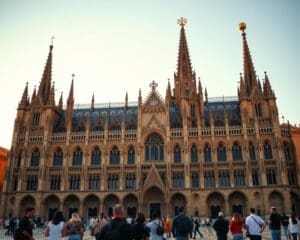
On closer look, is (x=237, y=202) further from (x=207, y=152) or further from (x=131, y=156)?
(x=131, y=156)

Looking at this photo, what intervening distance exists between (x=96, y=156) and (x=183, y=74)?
23.7 m

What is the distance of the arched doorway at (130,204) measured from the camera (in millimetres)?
48781

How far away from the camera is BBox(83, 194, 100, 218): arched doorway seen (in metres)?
49.5

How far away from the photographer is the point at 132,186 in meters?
49.4

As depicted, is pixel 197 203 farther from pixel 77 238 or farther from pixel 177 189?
pixel 77 238

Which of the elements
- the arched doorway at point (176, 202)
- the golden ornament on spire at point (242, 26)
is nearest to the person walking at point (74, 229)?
the arched doorway at point (176, 202)

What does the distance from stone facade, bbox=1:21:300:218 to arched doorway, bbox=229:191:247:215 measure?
149 millimetres

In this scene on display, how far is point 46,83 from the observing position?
6141 cm

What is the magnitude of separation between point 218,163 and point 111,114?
77.4 feet

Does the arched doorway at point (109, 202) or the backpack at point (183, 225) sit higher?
the arched doorway at point (109, 202)

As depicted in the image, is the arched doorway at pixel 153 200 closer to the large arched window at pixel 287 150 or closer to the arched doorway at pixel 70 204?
the arched doorway at pixel 70 204

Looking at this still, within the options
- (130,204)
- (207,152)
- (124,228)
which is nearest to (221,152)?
(207,152)

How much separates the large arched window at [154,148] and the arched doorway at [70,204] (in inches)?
528

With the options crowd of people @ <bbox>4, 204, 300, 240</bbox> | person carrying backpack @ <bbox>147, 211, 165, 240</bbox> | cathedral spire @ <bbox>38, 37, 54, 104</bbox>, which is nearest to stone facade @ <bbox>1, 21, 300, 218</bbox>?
cathedral spire @ <bbox>38, 37, 54, 104</bbox>
